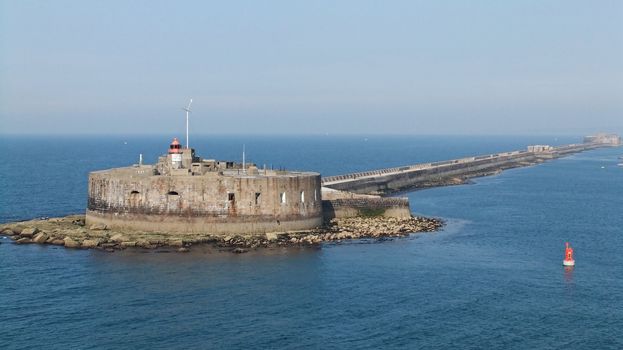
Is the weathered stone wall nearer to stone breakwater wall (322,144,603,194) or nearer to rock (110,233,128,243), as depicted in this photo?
rock (110,233,128,243)

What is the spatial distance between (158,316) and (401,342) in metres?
11.4

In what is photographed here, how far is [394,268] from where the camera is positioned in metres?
46.2

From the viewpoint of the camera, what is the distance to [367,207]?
65.8 metres

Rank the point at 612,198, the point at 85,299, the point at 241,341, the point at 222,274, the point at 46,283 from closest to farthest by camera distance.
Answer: the point at 241,341 → the point at 85,299 → the point at 46,283 → the point at 222,274 → the point at 612,198

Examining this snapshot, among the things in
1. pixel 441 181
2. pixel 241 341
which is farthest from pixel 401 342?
pixel 441 181

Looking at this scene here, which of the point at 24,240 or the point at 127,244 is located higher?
the point at 24,240

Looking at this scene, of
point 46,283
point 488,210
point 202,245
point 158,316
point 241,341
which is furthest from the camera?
point 488,210

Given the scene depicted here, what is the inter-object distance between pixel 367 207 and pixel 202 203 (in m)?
16.1

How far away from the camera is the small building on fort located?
55.6 meters

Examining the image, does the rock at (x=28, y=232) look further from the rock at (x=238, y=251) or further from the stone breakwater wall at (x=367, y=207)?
the stone breakwater wall at (x=367, y=207)

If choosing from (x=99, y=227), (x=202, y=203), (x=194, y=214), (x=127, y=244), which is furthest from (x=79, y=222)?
(x=202, y=203)

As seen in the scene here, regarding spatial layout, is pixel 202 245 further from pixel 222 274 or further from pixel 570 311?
pixel 570 311

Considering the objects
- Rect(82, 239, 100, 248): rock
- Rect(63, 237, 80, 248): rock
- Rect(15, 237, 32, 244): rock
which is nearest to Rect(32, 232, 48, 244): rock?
Rect(15, 237, 32, 244): rock

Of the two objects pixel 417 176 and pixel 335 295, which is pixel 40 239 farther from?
pixel 417 176
